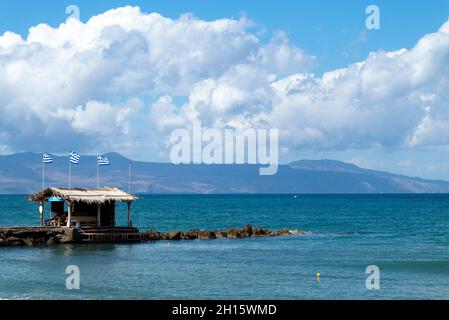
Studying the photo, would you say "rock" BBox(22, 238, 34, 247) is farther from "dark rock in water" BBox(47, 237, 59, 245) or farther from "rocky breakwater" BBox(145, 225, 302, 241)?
"rocky breakwater" BBox(145, 225, 302, 241)

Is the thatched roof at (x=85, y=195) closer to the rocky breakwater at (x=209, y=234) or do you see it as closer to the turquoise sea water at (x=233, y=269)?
the turquoise sea water at (x=233, y=269)

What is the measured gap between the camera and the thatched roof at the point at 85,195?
2660 inches

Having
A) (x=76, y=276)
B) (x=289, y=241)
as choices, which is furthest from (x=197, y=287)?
(x=289, y=241)

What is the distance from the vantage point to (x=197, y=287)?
42.2 metres

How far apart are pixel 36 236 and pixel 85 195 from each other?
5422mm

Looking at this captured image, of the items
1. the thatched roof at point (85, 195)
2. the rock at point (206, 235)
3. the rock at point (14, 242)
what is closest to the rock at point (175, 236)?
the rock at point (206, 235)

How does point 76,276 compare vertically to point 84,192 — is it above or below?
below

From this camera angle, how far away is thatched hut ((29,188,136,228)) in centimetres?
6806

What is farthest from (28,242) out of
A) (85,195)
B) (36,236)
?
(85,195)

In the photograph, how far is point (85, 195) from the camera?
68.4 metres
